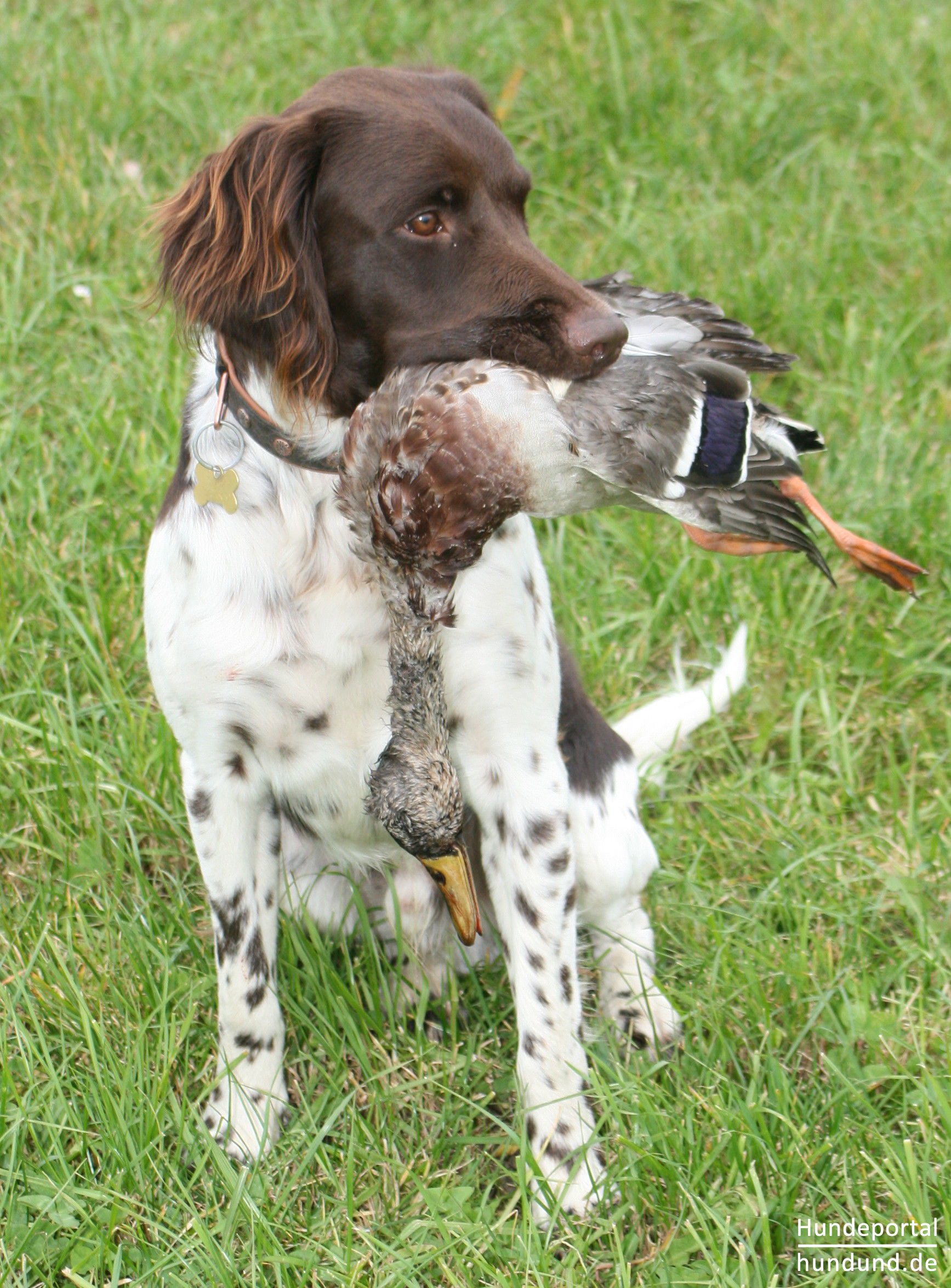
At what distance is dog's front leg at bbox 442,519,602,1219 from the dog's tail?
0.77 metres

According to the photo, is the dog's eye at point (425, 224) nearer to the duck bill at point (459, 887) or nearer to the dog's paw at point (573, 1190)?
the duck bill at point (459, 887)

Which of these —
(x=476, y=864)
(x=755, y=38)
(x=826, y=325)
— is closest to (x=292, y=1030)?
(x=476, y=864)

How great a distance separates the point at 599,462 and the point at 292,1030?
1296 mm

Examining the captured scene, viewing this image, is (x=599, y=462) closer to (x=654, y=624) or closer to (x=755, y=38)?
(x=654, y=624)

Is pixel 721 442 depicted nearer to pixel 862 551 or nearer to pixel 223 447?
pixel 862 551

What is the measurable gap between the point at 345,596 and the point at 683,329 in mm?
784

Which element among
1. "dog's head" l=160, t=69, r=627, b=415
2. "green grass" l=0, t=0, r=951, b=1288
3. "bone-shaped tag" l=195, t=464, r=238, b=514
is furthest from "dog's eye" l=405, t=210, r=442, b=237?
"green grass" l=0, t=0, r=951, b=1288

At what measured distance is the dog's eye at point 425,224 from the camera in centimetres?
220

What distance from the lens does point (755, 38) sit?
536 centimetres

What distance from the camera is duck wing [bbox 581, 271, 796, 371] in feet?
8.10

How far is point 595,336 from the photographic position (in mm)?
2123

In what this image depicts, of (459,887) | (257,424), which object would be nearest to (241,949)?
(459,887)

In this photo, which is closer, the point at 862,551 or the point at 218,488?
the point at 218,488

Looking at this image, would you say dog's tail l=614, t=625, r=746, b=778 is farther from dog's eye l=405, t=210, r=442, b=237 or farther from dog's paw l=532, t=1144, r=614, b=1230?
dog's eye l=405, t=210, r=442, b=237
